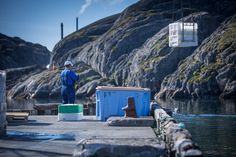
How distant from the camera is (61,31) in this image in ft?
647

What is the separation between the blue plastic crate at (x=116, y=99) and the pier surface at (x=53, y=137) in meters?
2.26

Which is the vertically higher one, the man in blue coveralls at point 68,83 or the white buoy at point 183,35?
the white buoy at point 183,35

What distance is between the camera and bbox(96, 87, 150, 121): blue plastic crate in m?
19.5

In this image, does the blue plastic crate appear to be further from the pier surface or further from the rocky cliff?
the rocky cliff

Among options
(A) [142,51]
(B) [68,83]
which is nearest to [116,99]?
(B) [68,83]

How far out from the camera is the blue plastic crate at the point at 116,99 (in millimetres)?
19469

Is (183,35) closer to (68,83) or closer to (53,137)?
(68,83)

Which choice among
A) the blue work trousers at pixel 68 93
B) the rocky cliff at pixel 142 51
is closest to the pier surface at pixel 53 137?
the blue work trousers at pixel 68 93

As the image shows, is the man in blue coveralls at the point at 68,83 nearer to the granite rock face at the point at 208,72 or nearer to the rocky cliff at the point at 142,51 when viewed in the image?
the granite rock face at the point at 208,72


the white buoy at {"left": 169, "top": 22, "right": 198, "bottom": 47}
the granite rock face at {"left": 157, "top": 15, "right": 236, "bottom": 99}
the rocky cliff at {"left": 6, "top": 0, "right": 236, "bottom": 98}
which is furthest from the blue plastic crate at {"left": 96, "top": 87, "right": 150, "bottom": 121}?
the white buoy at {"left": 169, "top": 22, "right": 198, "bottom": 47}

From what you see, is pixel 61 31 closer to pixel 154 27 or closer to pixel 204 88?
pixel 154 27

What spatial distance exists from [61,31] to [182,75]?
373 ft

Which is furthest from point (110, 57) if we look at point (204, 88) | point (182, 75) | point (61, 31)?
point (61, 31)

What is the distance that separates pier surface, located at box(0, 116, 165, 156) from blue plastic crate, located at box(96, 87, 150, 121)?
88.8 inches
